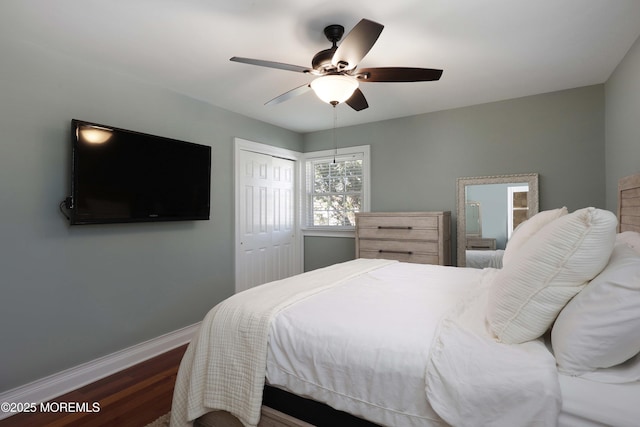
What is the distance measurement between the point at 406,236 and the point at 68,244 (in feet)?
9.76

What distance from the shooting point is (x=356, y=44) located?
1.61 meters

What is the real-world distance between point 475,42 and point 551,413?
2165 millimetres

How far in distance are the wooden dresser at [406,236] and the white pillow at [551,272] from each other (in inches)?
83.5

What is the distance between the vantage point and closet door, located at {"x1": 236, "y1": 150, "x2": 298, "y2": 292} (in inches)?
145

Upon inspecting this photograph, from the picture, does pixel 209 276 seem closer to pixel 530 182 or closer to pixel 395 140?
pixel 395 140

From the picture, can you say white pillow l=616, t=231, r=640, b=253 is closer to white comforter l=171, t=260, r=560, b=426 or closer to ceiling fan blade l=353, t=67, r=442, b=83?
white comforter l=171, t=260, r=560, b=426

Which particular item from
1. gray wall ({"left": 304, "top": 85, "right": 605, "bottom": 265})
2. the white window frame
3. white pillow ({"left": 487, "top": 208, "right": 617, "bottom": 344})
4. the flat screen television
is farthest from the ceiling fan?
the white window frame

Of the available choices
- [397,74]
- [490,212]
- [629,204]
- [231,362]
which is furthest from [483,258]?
[231,362]

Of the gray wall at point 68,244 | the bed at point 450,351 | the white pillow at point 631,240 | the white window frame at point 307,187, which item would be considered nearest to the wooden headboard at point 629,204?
the white pillow at point 631,240

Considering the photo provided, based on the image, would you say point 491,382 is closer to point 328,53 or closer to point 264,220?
point 328,53

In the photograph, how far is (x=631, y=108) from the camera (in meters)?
2.22

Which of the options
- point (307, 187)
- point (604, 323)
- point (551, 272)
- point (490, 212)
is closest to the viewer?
point (604, 323)

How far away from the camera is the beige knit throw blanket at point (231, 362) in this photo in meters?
1.34

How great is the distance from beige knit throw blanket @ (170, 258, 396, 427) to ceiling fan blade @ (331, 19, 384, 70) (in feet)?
4.28
